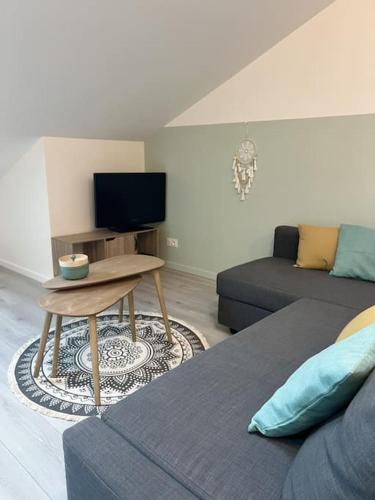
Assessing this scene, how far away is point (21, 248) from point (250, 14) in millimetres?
3371

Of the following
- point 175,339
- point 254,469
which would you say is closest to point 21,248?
point 175,339

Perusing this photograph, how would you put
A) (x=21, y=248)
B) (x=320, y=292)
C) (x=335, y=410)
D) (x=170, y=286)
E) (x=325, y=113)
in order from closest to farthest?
(x=335, y=410)
(x=320, y=292)
(x=325, y=113)
(x=170, y=286)
(x=21, y=248)

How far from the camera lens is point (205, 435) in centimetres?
118

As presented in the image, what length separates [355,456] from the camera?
758mm

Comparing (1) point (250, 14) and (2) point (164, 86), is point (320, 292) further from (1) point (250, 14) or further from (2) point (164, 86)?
(2) point (164, 86)

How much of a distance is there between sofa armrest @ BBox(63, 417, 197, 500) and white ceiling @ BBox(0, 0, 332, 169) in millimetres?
2266

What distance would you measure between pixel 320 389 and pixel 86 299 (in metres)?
1.48

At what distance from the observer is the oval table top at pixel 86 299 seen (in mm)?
1988

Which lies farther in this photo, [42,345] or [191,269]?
[191,269]

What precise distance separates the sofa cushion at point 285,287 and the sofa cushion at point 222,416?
0.55 metres

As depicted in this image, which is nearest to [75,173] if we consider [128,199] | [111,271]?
[128,199]

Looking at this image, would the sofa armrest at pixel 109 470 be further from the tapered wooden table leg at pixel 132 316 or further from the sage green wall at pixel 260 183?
the sage green wall at pixel 260 183

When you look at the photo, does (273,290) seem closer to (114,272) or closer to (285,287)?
(285,287)

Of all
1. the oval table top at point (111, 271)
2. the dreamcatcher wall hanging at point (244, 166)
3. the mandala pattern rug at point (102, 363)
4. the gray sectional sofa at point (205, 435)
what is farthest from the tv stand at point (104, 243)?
the gray sectional sofa at point (205, 435)
